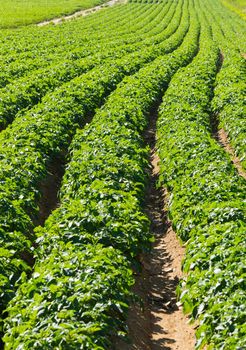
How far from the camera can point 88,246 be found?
28.5 ft

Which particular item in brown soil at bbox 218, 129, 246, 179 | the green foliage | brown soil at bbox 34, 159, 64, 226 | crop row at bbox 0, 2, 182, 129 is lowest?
brown soil at bbox 218, 129, 246, 179

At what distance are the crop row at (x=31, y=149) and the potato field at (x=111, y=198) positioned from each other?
0.13 feet

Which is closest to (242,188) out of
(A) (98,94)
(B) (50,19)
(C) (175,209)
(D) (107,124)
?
(C) (175,209)

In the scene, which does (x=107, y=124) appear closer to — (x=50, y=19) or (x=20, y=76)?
(x=20, y=76)

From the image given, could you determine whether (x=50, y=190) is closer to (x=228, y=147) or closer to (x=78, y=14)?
(x=228, y=147)

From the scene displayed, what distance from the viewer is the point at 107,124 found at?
52.2 feet

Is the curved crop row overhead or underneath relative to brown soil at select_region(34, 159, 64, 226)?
underneath

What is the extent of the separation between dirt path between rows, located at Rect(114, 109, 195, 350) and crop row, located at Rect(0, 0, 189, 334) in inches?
89.3

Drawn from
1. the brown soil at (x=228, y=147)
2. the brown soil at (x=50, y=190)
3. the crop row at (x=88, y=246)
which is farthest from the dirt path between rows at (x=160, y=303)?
the brown soil at (x=228, y=147)

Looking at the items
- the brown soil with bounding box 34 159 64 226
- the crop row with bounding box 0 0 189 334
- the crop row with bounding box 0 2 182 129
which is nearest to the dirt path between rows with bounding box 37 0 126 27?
the crop row with bounding box 0 2 182 129

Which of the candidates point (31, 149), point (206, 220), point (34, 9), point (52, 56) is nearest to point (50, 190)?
point (31, 149)

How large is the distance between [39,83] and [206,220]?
1406cm

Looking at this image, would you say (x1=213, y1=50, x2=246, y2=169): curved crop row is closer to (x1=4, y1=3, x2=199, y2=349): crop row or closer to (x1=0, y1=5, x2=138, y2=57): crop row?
(x1=4, y1=3, x2=199, y2=349): crop row

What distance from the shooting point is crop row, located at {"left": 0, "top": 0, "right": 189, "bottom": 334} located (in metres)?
9.34
